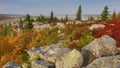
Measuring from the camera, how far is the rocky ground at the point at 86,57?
14.2 meters

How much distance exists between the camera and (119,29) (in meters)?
21.3

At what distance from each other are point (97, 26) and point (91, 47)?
872cm

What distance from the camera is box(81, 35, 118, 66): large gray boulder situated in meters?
16.2

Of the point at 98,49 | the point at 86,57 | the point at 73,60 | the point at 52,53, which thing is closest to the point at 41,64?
the point at 52,53

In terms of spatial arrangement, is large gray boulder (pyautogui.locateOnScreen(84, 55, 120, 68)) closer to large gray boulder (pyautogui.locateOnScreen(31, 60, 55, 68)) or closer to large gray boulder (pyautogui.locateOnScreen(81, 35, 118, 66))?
large gray boulder (pyautogui.locateOnScreen(81, 35, 118, 66))

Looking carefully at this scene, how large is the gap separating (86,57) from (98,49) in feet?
3.17

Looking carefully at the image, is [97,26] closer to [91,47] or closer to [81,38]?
[81,38]

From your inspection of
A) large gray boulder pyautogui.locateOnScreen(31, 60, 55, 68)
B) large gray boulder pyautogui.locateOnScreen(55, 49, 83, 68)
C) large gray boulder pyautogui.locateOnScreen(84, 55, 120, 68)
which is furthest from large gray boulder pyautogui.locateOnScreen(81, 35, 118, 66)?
large gray boulder pyautogui.locateOnScreen(31, 60, 55, 68)

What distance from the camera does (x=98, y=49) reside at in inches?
651

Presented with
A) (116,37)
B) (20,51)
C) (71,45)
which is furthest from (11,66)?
(20,51)

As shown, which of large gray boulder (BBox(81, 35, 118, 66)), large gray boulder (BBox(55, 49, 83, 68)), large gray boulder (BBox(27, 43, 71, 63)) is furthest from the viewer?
large gray boulder (BBox(27, 43, 71, 63))

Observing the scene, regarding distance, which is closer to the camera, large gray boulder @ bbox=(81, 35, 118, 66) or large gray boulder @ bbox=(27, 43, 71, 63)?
large gray boulder @ bbox=(81, 35, 118, 66)

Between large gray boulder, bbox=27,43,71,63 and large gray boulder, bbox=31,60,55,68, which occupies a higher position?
large gray boulder, bbox=27,43,71,63

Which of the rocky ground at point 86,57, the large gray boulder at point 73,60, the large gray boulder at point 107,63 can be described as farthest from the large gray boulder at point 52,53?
the large gray boulder at point 107,63
